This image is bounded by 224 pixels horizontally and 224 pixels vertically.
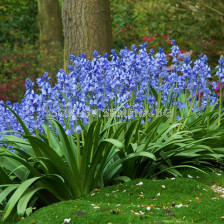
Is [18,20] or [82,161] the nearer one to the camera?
[82,161]

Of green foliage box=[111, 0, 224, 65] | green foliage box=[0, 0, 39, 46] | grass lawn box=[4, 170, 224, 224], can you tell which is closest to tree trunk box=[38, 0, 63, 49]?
green foliage box=[0, 0, 39, 46]

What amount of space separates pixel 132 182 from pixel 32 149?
46.6 inches

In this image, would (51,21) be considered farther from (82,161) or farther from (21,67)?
(82,161)

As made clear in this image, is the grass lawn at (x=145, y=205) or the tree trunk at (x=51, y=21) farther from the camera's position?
the tree trunk at (x=51, y=21)

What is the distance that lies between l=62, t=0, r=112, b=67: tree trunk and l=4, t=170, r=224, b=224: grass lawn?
3.65 meters

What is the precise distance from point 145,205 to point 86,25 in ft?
14.3

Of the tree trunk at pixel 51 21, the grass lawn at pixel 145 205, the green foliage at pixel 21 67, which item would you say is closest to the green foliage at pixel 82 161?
the grass lawn at pixel 145 205

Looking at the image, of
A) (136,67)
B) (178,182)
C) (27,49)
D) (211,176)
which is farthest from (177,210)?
(27,49)

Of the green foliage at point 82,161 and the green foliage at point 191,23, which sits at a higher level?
the green foliage at point 191,23

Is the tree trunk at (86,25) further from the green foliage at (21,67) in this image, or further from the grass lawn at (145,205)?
the green foliage at (21,67)

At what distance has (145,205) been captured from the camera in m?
4.39

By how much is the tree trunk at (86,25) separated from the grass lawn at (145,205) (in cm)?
365

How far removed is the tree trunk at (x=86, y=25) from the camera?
787 cm

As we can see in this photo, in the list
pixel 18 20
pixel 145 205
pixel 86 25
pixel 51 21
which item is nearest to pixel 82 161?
pixel 145 205
